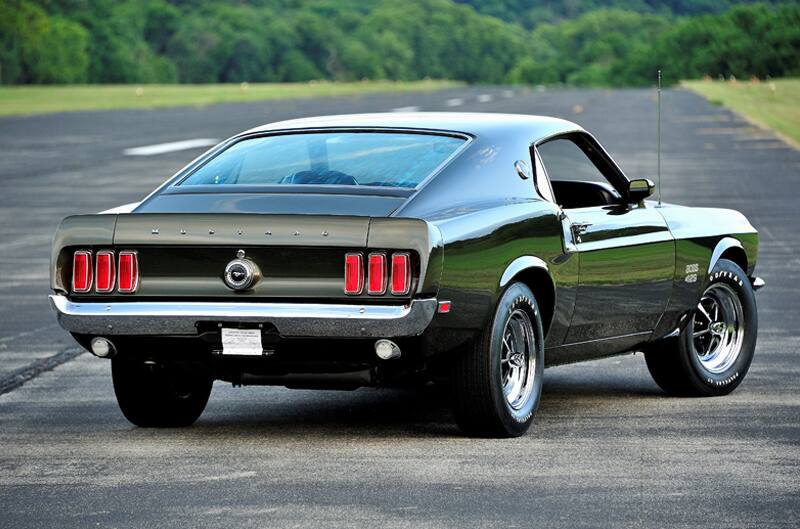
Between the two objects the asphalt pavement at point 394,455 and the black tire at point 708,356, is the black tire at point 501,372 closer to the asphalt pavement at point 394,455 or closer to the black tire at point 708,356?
the asphalt pavement at point 394,455

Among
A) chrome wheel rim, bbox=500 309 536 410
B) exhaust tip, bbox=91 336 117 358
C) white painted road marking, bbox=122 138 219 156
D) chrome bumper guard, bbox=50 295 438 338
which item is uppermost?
chrome bumper guard, bbox=50 295 438 338

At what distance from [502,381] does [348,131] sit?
1.52 meters

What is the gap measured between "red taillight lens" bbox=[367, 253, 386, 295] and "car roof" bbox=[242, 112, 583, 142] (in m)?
1.25

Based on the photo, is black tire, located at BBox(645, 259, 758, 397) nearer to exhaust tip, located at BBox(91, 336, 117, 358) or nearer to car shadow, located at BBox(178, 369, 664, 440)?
car shadow, located at BBox(178, 369, 664, 440)

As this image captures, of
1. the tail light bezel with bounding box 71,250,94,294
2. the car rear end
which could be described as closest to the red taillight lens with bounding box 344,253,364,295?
the car rear end

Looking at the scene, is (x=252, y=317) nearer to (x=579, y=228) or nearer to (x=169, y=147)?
(x=579, y=228)

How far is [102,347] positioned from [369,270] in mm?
1214

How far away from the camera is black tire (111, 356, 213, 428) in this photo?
7723 mm

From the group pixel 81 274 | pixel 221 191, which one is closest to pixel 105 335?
pixel 81 274

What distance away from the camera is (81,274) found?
23.9 feet

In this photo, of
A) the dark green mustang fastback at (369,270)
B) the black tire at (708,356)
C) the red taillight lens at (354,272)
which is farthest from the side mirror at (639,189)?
the red taillight lens at (354,272)

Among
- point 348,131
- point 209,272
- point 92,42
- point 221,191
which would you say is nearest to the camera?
point 209,272

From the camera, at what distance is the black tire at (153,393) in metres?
7.72

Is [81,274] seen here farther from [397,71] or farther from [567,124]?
[397,71]
